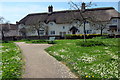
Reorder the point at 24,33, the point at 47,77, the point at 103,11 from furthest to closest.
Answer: the point at 24,33
the point at 103,11
the point at 47,77

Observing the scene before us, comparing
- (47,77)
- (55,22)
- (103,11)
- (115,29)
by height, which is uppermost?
(103,11)

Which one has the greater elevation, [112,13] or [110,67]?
[112,13]

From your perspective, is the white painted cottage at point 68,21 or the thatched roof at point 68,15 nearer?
the white painted cottage at point 68,21

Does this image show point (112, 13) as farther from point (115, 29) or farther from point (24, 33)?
point (24, 33)

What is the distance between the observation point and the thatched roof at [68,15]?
40.8m

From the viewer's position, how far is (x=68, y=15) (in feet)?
146

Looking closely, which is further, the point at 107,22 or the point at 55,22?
the point at 55,22

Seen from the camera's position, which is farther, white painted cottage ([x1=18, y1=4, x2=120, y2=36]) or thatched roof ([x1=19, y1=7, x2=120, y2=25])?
thatched roof ([x1=19, y1=7, x2=120, y2=25])

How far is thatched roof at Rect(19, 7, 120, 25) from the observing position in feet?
134

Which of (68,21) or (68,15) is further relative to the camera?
(68,15)

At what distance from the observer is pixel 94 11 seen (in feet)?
145

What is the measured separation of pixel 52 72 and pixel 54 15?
138 feet

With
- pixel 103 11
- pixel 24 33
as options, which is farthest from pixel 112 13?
pixel 24 33

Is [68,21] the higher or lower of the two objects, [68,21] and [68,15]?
the lower
